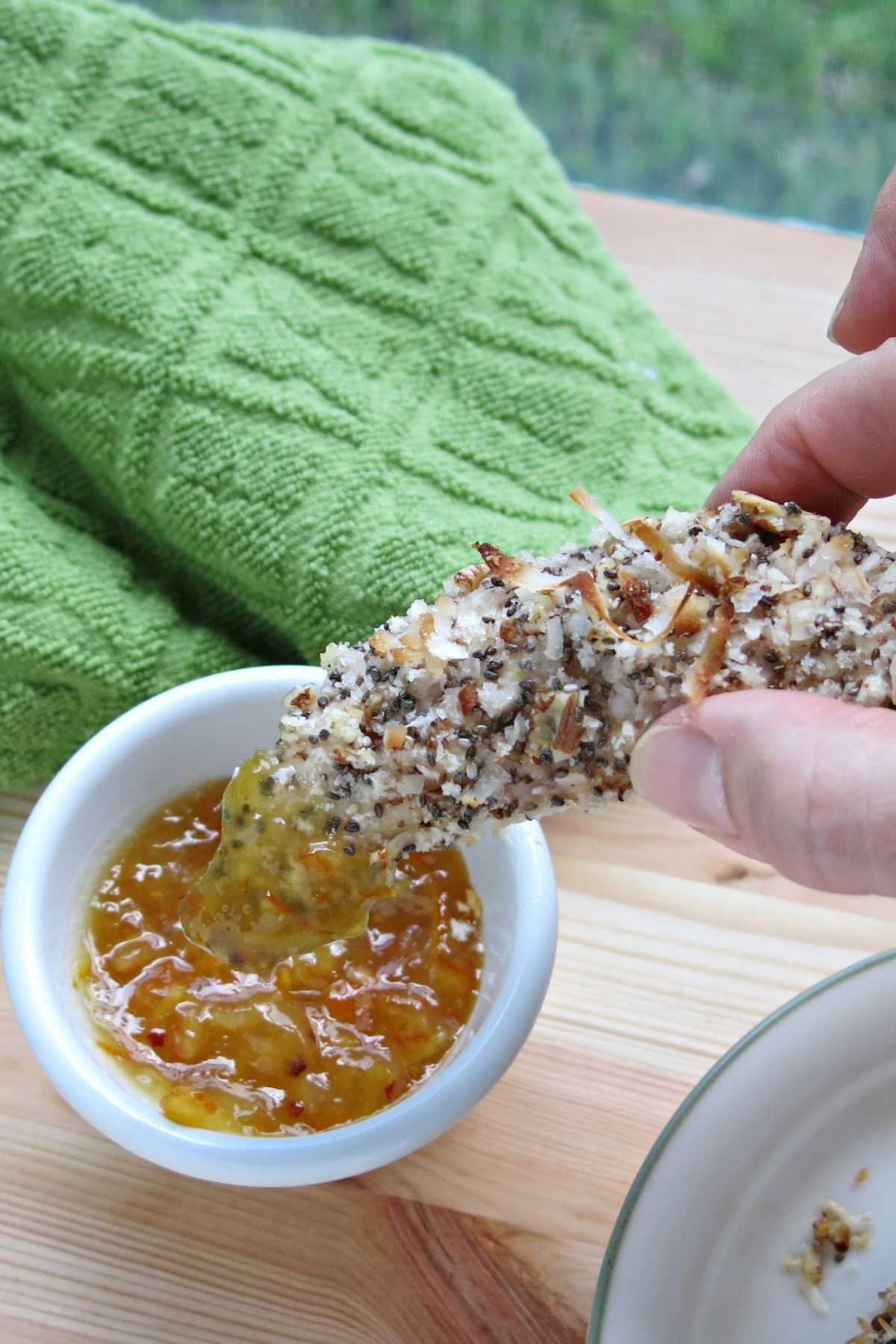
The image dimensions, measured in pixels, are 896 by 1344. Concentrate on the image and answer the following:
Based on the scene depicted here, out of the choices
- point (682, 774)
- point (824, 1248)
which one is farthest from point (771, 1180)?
point (682, 774)

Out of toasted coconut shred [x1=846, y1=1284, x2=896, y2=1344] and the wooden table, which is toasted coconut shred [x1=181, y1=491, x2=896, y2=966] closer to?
the wooden table

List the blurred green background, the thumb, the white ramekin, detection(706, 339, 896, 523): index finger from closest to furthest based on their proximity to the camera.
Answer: the thumb
the white ramekin
detection(706, 339, 896, 523): index finger
the blurred green background

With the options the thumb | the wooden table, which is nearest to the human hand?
the thumb

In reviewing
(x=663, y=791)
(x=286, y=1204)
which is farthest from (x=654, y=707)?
(x=286, y=1204)

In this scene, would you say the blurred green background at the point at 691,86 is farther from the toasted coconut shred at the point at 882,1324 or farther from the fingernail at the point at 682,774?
the toasted coconut shred at the point at 882,1324

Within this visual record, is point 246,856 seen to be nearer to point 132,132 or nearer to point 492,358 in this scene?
point 492,358

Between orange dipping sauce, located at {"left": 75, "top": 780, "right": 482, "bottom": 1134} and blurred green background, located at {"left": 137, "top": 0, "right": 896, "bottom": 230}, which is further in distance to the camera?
blurred green background, located at {"left": 137, "top": 0, "right": 896, "bottom": 230}

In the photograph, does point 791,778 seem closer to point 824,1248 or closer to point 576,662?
point 576,662

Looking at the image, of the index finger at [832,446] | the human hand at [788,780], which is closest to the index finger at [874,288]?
the index finger at [832,446]

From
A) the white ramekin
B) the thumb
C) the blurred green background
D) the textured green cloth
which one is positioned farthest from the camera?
the blurred green background
